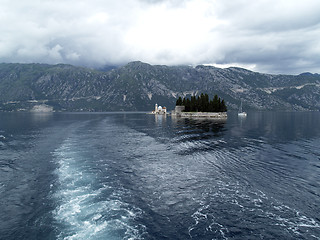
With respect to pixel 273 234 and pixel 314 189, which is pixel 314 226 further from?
pixel 314 189

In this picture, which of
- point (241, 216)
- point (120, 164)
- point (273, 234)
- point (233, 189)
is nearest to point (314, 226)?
point (273, 234)

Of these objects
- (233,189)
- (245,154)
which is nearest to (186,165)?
(233,189)

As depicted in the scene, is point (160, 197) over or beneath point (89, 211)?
over

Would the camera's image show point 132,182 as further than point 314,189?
Yes

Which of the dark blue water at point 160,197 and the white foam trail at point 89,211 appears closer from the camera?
the white foam trail at point 89,211

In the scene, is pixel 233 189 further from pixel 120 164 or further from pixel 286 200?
pixel 120 164

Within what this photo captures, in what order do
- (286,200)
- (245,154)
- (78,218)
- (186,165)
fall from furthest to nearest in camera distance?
(245,154)
(186,165)
(286,200)
(78,218)

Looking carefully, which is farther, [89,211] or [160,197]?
[160,197]

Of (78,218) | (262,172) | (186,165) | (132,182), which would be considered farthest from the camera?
(186,165)

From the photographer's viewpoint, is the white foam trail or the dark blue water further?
the dark blue water
